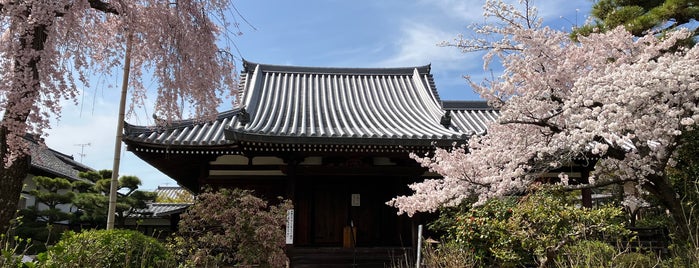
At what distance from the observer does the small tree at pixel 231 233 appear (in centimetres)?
605

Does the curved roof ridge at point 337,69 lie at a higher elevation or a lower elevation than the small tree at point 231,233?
higher

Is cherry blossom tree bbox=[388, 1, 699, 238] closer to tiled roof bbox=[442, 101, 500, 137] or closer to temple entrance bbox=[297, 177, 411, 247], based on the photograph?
Answer: temple entrance bbox=[297, 177, 411, 247]

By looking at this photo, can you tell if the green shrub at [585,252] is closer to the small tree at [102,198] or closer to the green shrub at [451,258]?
the green shrub at [451,258]

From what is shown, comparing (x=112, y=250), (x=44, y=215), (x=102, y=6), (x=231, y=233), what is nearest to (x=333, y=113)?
(x=231, y=233)

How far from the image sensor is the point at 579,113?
5098mm

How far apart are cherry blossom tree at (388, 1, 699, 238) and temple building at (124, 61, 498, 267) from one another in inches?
109

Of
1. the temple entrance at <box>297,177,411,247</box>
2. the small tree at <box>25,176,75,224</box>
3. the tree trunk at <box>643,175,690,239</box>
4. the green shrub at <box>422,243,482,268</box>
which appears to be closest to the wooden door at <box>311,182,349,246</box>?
the temple entrance at <box>297,177,411,247</box>

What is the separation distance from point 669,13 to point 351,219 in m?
6.71

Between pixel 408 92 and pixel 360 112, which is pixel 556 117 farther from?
pixel 408 92

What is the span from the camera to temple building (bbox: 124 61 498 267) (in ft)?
28.3

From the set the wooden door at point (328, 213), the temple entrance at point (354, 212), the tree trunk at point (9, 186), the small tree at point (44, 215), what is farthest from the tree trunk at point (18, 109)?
the small tree at point (44, 215)

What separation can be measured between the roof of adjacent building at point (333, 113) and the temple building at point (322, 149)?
25 millimetres

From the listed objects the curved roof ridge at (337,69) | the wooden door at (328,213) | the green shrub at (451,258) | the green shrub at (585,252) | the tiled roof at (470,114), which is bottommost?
the green shrub at (451,258)

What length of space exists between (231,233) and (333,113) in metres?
5.99
